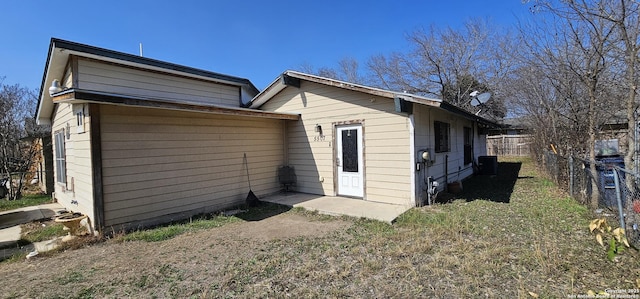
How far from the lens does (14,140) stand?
11188 mm

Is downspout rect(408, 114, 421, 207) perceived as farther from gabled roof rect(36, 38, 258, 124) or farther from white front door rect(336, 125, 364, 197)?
gabled roof rect(36, 38, 258, 124)

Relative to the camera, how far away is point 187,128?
19.9 feet

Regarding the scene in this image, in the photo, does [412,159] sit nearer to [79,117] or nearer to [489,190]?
[489,190]

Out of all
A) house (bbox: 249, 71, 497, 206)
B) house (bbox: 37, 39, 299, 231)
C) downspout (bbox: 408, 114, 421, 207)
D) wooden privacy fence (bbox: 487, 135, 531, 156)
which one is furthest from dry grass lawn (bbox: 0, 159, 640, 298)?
wooden privacy fence (bbox: 487, 135, 531, 156)

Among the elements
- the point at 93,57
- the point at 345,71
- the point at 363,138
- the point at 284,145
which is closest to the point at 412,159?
the point at 363,138

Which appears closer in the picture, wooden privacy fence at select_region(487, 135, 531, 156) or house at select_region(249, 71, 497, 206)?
house at select_region(249, 71, 497, 206)

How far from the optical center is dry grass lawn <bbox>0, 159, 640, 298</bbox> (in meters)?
2.92

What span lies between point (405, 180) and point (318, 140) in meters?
2.49

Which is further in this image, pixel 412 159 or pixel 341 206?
pixel 341 206

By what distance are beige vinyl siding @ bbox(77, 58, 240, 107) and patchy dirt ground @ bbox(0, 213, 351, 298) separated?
358 cm

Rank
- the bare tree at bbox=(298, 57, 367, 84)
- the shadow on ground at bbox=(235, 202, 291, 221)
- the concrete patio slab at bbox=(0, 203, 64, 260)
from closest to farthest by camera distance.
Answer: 1. the concrete patio slab at bbox=(0, 203, 64, 260)
2. the shadow on ground at bbox=(235, 202, 291, 221)
3. the bare tree at bbox=(298, 57, 367, 84)

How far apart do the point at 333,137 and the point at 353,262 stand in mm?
4106

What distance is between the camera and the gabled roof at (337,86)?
18.6 ft

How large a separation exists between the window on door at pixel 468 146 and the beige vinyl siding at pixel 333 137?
5.40 m
